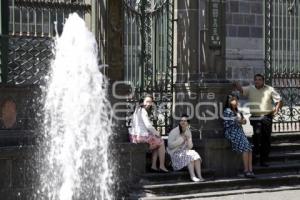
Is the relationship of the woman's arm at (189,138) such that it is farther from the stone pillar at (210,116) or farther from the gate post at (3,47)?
the gate post at (3,47)

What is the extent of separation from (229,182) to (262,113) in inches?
65.3

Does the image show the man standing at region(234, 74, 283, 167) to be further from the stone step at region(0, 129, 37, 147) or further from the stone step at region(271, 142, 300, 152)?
the stone step at region(0, 129, 37, 147)

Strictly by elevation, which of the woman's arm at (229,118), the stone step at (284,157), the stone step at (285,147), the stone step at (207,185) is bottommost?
the stone step at (207,185)

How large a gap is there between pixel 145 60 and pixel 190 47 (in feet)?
3.66

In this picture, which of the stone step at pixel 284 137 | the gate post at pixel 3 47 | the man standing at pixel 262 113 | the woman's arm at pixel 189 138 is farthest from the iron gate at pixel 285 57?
the gate post at pixel 3 47

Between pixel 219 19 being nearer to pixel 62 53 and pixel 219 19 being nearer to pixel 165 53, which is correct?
pixel 165 53

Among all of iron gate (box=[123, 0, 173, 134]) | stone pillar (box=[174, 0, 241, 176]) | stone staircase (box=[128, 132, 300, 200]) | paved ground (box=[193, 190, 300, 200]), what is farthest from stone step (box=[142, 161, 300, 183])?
iron gate (box=[123, 0, 173, 134])

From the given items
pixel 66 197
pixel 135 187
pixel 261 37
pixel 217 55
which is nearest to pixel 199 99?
pixel 217 55

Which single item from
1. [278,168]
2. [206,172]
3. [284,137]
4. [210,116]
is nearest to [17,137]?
[206,172]

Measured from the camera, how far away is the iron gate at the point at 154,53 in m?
13.8

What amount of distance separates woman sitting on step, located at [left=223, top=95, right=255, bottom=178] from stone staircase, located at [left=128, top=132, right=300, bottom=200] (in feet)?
0.95

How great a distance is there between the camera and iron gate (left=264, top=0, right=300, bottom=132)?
15984 millimetres

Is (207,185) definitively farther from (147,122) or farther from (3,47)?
(3,47)

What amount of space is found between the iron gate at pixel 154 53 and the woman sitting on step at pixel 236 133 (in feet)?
3.84
